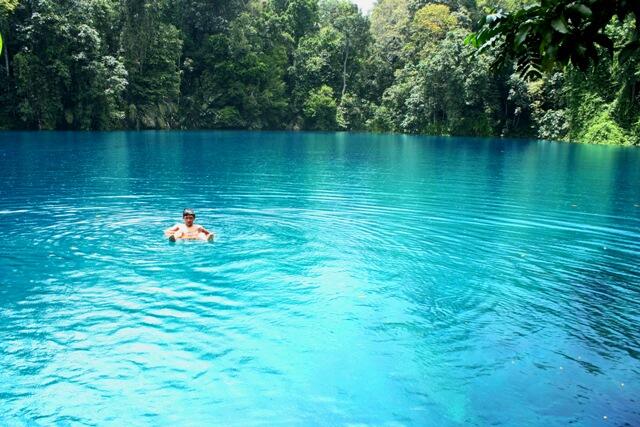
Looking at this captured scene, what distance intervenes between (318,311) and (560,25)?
20.4ft

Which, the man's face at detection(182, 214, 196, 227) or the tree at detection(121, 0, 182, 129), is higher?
the tree at detection(121, 0, 182, 129)

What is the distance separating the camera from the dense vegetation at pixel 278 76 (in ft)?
157

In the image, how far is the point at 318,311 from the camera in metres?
8.41

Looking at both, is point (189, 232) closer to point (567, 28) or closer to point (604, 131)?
point (567, 28)

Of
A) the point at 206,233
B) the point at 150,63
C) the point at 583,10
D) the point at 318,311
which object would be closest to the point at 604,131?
the point at 150,63

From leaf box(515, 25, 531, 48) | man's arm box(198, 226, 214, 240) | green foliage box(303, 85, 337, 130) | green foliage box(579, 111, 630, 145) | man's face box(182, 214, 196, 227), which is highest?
green foliage box(303, 85, 337, 130)

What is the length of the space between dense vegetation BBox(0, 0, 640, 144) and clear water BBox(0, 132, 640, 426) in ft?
76.5

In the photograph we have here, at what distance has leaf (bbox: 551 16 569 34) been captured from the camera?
2.89 meters

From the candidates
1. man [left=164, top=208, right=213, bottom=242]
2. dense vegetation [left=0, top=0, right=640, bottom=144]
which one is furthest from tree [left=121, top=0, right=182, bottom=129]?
man [left=164, top=208, right=213, bottom=242]

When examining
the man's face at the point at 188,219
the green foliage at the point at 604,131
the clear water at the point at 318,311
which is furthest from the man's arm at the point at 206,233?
the green foliage at the point at 604,131

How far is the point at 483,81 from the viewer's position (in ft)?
194

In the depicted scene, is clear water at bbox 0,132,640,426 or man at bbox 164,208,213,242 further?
man at bbox 164,208,213,242

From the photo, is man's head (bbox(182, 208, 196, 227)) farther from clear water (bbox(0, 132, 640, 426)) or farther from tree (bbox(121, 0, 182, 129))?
tree (bbox(121, 0, 182, 129))

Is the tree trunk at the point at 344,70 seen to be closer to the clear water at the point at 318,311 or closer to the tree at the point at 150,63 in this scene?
the tree at the point at 150,63
